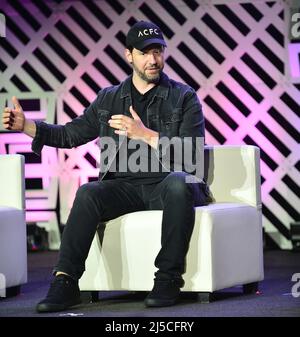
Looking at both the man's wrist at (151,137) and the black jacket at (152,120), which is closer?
the man's wrist at (151,137)

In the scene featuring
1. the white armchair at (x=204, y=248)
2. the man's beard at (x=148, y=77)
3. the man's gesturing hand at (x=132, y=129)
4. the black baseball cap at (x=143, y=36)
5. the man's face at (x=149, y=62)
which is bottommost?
the white armchair at (x=204, y=248)

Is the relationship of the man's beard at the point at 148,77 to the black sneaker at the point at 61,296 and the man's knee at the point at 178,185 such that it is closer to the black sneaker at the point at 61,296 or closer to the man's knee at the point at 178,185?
the man's knee at the point at 178,185

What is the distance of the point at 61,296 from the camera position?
3.37 meters

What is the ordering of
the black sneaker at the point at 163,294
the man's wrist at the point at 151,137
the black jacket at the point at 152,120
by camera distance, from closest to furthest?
the black sneaker at the point at 163,294 < the man's wrist at the point at 151,137 < the black jacket at the point at 152,120

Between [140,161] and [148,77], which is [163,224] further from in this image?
[148,77]

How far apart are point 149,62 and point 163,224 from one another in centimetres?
73

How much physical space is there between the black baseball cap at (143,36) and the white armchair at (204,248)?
0.62 meters

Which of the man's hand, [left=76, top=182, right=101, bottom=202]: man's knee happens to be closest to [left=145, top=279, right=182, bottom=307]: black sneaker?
[left=76, top=182, right=101, bottom=202]: man's knee

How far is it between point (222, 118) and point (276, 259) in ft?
3.95

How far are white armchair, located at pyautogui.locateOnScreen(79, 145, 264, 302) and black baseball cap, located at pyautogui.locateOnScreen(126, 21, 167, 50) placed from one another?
62 centimetres

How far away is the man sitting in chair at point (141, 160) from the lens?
3.43 m

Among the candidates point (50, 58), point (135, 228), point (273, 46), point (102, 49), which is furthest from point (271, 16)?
point (135, 228)

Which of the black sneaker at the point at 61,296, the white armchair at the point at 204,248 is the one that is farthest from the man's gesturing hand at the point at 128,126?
the black sneaker at the point at 61,296

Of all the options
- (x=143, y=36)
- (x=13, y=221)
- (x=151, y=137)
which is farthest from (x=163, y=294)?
(x=143, y=36)
